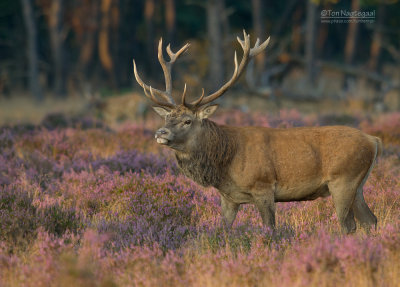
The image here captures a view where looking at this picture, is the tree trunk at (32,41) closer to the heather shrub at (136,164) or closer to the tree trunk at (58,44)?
the tree trunk at (58,44)

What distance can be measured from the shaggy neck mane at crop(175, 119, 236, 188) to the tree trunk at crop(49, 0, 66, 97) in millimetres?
21257

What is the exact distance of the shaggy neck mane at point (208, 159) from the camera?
587 centimetres

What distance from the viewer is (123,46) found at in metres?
28.6

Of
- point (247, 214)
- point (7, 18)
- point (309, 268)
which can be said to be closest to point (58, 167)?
point (247, 214)

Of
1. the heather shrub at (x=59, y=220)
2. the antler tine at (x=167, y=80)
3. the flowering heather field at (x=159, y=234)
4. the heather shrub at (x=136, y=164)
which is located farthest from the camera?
the heather shrub at (x=136, y=164)

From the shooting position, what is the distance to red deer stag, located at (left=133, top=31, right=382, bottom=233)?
18.8ft

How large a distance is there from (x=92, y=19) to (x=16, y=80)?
834 centimetres

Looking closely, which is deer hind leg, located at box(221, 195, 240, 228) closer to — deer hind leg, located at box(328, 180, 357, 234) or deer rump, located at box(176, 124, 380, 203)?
deer rump, located at box(176, 124, 380, 203)

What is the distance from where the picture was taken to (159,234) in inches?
Answer: 212

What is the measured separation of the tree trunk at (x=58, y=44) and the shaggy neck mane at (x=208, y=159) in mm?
21257

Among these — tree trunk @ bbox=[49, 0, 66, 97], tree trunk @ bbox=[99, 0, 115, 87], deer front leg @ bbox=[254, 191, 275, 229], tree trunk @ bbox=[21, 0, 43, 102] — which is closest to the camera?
deer front leg @ bbox=[254, 191, 275, 229]

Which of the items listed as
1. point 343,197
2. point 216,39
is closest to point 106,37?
point 216,39

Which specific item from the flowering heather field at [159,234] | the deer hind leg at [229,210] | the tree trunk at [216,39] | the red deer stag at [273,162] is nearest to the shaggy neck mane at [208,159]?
the red deer stag at [273,162]

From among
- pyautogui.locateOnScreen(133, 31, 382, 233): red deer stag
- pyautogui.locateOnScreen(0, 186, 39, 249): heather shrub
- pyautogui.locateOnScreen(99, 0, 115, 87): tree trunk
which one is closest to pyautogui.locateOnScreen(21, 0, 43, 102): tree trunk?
pyautogui.locateOnScreen(99, 0, 115, 87): tree trunk
